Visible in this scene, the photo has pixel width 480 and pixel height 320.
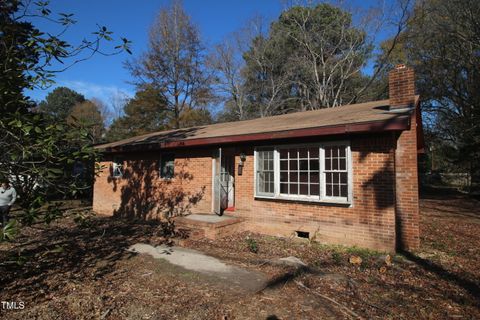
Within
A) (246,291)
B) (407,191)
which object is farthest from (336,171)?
(246,291)

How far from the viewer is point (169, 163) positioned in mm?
12070

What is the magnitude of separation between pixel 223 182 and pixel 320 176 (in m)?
3.75

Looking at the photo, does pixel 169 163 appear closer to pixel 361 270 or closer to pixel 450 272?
pixel 361 270

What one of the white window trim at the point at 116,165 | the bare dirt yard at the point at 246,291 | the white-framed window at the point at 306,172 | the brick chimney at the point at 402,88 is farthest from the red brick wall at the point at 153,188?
the brick chimney at the point at 402,88

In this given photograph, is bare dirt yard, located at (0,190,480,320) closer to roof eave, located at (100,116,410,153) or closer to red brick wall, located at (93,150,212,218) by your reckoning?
roof eave, located at (100,116,410,153)

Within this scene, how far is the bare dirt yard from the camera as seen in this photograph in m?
4.31

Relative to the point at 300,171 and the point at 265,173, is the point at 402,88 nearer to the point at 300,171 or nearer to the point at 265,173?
the point at 300,171

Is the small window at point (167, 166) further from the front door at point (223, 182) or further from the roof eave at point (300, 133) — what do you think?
the front door at point (223, 182)

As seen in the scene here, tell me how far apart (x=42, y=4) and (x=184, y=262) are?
502 cm

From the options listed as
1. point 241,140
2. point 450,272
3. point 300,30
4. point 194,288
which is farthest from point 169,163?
point 300,30

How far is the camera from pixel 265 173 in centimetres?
941

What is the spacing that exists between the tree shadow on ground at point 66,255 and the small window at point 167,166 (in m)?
1.95

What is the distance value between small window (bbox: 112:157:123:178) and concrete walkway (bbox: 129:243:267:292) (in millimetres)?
6763

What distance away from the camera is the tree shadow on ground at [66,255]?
5.11 meters
